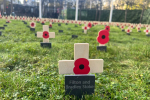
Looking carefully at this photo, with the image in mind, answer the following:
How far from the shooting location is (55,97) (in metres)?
1.77

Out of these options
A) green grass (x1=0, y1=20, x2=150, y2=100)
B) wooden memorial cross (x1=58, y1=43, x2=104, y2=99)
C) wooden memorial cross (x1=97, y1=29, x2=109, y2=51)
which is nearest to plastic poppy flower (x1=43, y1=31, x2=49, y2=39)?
green grass (x1=0, y1=20, x2=150, y2=100)

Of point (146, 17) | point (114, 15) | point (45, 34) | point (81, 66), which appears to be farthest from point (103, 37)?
point (114, 15)

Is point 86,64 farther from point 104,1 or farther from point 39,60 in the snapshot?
point 104,1

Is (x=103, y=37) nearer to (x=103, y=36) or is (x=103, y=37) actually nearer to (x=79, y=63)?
(x=103, y=36)

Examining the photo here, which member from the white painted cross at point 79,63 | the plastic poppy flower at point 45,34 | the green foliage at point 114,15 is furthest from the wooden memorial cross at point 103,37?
the green foliage at point 114,15

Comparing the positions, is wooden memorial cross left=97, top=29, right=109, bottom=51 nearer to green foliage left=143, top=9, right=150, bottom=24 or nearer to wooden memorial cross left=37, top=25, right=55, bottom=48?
wooden memorial cross left=37, top=25, right=55, bottom=48

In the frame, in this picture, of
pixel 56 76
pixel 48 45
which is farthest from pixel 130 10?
pixel 56 76

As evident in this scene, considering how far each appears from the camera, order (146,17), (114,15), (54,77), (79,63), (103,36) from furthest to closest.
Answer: (114,15) < (146,17) < (103,36) < (54,77) < (79,63)

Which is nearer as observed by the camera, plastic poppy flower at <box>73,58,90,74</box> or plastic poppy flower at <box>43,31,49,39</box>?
plastic poppy flower at <box>73,58,90,74</box>

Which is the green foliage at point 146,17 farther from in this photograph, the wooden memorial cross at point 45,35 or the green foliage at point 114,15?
the wooden memorial cross at point 45,35

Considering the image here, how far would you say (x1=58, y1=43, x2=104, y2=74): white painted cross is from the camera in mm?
1618

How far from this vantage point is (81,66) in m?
1.73

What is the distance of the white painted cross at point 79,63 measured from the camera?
1.62m

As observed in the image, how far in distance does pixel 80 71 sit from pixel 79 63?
0.40 feet
